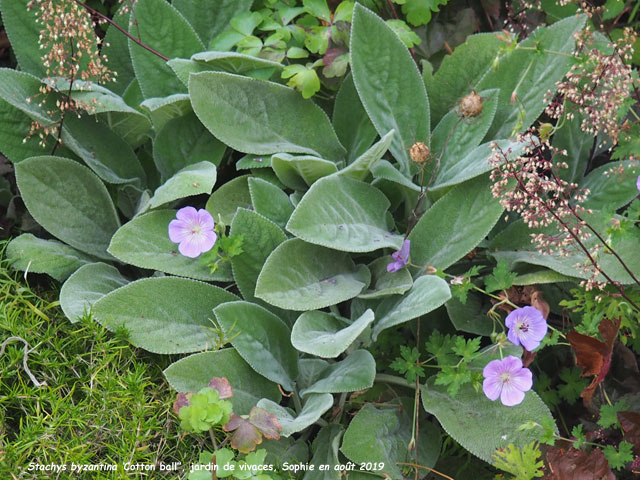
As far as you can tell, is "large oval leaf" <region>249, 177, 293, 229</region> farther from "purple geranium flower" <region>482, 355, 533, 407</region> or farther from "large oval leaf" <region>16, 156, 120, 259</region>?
"purple geranium flower" <region>482, 355, 533, 407</region>

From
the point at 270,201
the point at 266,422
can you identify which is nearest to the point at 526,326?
the point at 266,422

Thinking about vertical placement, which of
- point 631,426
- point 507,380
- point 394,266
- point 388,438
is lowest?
point 388,438

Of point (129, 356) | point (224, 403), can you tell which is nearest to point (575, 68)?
point (224, 403)

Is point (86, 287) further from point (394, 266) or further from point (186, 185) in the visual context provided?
point (394, 266)

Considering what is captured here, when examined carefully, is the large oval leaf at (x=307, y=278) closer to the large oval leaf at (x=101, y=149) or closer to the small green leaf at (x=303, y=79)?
the small green leaf at (x=303, y=79)

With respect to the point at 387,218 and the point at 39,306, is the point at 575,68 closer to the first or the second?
the point at 387,218

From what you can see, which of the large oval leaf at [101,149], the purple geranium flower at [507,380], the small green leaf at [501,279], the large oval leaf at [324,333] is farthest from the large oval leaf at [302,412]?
the large oval leaf at [101,149]

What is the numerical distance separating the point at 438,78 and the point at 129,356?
1.19 meters

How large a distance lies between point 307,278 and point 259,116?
1.70ft

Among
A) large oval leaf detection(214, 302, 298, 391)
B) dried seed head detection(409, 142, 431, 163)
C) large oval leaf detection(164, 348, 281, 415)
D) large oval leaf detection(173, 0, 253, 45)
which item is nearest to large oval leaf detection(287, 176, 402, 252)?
dried seed head detection(409, 142, 431, 163)

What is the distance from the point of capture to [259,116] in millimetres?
1988

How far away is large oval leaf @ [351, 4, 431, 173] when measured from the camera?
1917 millimetres

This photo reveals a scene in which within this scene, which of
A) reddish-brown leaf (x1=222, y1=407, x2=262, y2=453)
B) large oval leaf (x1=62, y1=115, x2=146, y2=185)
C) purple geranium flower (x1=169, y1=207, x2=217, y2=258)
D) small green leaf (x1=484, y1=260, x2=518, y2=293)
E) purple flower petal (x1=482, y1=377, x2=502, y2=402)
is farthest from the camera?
large oval leaf (x1=62, y1=115, x2=146, y2=185)

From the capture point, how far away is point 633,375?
183 centimetres
